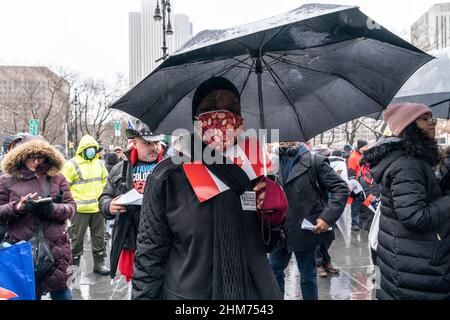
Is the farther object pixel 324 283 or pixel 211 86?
pixel 324 283

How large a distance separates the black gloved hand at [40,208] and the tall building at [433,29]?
27.5 meters

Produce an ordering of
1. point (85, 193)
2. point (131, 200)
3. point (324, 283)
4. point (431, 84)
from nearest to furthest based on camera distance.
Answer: point (131, 200)
point (431, 84)
point (324, 283)
point (85, 193)

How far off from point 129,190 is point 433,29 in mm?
29926

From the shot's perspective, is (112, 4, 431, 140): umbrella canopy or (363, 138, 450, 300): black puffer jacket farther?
(363, 138, 450, 300): black puffer jacket

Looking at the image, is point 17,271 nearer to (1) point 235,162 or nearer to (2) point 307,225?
(1) point 235,162

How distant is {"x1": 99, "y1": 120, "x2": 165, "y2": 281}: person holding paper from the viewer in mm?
2990

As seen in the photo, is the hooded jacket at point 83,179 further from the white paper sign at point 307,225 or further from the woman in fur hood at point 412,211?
the woman in fur hood at point 412,211

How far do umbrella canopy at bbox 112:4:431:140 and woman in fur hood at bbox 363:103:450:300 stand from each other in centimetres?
40

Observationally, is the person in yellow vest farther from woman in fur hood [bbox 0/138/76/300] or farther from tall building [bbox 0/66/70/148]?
tall building [bbox 0/66/70/148]


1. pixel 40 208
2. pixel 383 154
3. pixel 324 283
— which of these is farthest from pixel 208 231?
pixel 324 283

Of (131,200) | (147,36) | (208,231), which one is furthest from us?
(147,36)

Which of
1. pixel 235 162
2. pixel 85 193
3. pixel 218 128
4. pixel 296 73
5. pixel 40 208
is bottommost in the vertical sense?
pixel 85 193

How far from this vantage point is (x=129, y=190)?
338 cm

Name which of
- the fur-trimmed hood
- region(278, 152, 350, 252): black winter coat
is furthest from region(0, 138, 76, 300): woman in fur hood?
region(278, 152, 350, 252): black winter coat
